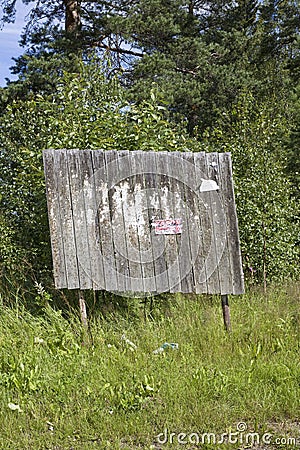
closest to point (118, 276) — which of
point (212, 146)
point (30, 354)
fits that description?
point (30, 354)

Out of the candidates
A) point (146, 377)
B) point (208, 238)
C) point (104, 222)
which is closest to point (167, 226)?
point (208, 238)

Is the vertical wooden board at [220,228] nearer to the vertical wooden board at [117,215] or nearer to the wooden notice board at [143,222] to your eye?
the wooden notice board at [143,222]

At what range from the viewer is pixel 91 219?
18.8ft

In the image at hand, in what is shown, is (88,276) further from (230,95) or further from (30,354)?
(230,95)

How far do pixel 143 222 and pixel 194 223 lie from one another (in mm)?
530

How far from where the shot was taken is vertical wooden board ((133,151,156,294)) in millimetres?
5724

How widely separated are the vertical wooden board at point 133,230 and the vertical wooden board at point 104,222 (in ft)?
0.58

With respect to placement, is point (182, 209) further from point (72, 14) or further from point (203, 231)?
point (72, 14)

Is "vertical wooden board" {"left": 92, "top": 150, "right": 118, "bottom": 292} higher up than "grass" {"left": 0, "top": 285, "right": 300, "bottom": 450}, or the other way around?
"vertical wooden board" {"left": 92, "top": 150, "right": 118, "bottom": 292}

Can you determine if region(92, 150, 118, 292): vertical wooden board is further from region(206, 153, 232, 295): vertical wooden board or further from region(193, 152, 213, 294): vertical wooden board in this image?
region(206, 153, 232, 295): vertical wooden board

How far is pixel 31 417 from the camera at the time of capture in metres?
4.26

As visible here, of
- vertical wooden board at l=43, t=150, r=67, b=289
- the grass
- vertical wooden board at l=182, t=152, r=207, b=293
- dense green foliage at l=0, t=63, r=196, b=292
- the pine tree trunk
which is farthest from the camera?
the pine tree trunk

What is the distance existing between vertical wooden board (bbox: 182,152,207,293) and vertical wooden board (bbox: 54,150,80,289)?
120cm

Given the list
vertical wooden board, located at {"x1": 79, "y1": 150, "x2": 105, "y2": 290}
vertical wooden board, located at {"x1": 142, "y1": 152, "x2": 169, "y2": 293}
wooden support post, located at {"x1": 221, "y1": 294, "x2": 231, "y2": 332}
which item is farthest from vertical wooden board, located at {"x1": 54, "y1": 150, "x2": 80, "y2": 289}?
wooden support post, located at {"x1": 221, "y1": 294, "x2": 231, "y2": 332}
